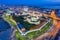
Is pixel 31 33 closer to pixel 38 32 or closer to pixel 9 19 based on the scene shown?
pixel 38 32

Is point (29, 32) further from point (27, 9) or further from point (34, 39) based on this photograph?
point (27, 9)

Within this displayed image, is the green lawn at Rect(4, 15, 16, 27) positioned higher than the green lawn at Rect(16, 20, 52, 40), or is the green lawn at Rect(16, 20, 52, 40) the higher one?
the green lawn at Rect(4, 15, 16, 27)

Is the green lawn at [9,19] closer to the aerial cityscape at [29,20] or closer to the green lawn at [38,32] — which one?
the aerial cityscape at [29,20]

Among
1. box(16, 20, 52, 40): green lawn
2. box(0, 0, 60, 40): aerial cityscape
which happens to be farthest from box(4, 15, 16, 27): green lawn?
box(16, 20, 52, 40): green lawn

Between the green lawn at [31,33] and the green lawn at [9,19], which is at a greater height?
the green lawn at [9,19]

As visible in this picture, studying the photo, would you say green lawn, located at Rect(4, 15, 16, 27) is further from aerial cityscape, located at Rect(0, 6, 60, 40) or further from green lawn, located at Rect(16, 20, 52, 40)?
green lawn, located at Rect(16, 20, 52, 40)

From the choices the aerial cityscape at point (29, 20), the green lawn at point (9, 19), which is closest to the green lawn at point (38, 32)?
the aerial cityscape at point (29, 20)

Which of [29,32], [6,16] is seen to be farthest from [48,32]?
[6,16]

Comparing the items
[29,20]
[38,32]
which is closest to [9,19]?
[29,20]
